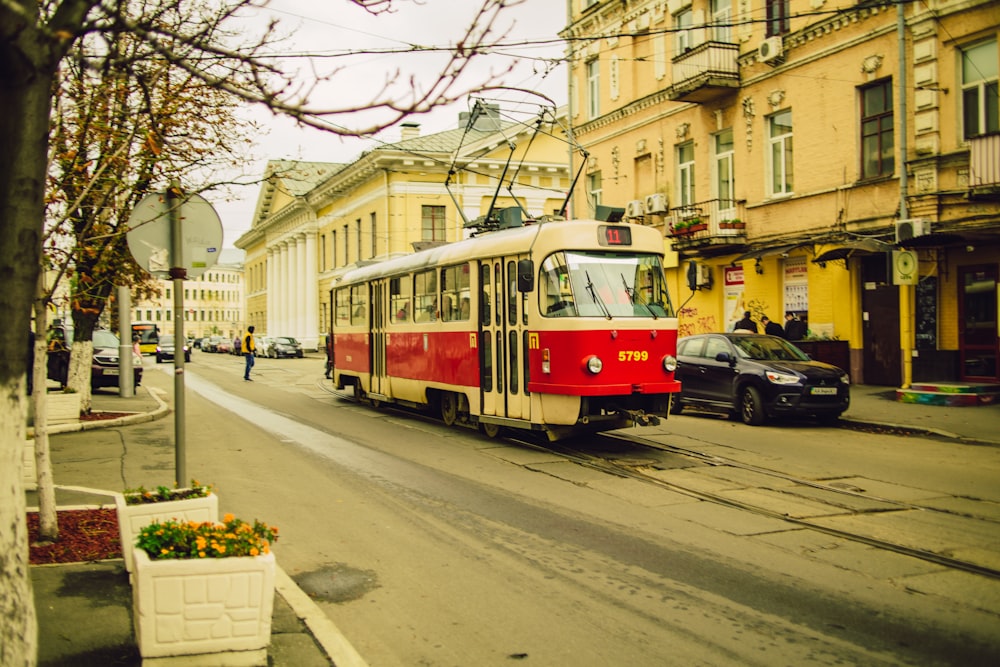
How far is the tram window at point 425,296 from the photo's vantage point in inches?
603

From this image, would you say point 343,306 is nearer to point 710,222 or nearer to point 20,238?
point 710,222

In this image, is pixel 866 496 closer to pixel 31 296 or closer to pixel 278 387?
pixel 31 296

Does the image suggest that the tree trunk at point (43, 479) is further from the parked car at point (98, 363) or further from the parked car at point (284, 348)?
the parked car at point (284, 348)

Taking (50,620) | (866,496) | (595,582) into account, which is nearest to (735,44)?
(866,496)

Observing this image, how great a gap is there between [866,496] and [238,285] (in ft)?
454

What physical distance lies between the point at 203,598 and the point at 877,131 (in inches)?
791

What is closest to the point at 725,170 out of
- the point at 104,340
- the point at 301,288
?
the point at 104,340

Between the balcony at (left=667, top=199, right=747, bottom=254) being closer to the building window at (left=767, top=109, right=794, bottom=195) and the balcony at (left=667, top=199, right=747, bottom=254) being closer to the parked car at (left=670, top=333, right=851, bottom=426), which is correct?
the building window at (left=767, top=109, right=794, bottom=195)

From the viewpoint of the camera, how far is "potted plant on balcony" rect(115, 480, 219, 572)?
227 inches

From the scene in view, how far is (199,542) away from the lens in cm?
452

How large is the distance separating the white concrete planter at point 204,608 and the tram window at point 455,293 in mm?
9576

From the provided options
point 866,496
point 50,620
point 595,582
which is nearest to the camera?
point 50,620

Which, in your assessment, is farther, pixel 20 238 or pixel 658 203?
pixel 658 203

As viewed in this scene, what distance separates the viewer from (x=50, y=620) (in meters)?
5.05
